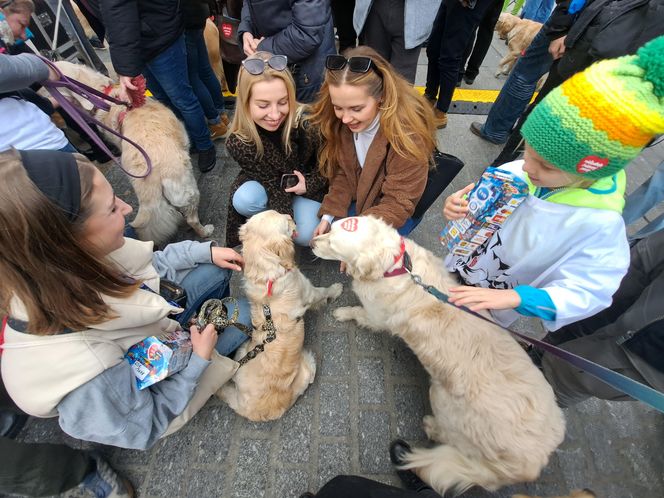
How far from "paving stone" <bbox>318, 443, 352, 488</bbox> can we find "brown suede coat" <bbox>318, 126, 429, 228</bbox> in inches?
69.3

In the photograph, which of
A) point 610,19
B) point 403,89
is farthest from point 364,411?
point 610,19

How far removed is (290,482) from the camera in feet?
6.91

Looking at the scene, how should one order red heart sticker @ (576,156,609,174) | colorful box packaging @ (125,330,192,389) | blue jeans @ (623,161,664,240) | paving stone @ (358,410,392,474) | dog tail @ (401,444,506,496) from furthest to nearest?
1. paving stone @ (358,410,392,474)
2. blue jeans @ (623,161,664,240)
3. dog tail @ (401,444,506,496)
4. colorful box packaging @ (125,330,192,389)
5. red heart sticker @ (576,156,609,174)

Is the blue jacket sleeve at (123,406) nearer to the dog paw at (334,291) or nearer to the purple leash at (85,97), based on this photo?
the dog paw at (334,291)

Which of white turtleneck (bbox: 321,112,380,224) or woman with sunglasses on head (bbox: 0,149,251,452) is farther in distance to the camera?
white turtleneck (bbox: 321,112,380,224)

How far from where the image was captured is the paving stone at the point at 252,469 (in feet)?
6.85

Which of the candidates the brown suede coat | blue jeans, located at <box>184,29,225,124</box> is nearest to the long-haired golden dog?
blue jeans, located at <box>184,29,225,124</box>

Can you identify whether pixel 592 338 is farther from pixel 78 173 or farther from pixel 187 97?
pixel 187 97

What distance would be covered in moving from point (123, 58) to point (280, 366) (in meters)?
3.07

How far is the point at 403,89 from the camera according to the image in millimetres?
2242

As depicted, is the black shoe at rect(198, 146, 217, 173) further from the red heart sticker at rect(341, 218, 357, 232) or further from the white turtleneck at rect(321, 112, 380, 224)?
the red heart sticker at rect(341, 218, 357, 232)

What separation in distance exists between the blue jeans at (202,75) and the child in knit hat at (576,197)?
12.2 feet

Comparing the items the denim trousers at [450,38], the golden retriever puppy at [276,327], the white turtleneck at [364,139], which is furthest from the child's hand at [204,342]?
the denim trousers at [450,38]

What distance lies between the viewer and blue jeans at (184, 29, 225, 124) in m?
3.64
